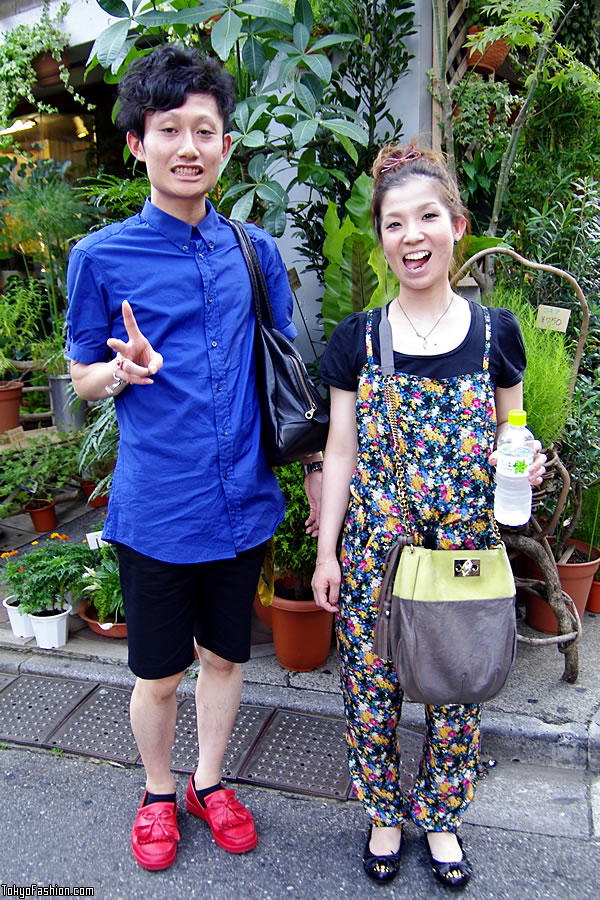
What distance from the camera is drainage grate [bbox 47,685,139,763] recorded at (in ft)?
9.57

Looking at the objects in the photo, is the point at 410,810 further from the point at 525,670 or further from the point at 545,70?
the point at 545,70

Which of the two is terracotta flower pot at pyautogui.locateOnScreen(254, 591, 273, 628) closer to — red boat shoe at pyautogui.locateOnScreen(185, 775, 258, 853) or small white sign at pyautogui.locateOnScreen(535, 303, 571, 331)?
red boat shoe at pyautogui.locateOnScreen(185, 775, 258, 853)

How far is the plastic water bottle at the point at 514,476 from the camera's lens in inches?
67.5

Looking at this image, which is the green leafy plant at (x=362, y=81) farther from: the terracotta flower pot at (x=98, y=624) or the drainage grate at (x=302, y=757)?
the drainage grate at (x=302, y=757)

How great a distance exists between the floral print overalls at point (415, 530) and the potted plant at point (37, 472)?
132 inches

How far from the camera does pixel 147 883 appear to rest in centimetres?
224

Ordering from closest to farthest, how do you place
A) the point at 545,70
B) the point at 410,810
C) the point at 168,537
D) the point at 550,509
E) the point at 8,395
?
the point at 168,537
the point at 410,810
the point at 550,509
the point at 545,70
the point at 8,395

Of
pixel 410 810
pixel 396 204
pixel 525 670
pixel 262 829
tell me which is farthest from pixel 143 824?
pixel 396 204

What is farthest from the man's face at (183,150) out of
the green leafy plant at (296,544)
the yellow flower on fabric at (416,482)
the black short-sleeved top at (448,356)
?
the green leafy plant at (296,544)

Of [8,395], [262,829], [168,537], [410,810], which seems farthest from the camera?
[8,395]

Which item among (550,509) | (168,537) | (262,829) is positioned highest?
(168,537)

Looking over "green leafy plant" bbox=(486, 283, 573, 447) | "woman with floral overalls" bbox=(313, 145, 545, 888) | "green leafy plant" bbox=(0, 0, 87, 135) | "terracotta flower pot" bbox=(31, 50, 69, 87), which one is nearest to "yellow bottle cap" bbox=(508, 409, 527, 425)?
"woman with floral overalls" bbox=(313, 145, 545, 888)

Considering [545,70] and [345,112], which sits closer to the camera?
[345,112]

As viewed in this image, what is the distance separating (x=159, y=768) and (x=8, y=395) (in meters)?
3.98
